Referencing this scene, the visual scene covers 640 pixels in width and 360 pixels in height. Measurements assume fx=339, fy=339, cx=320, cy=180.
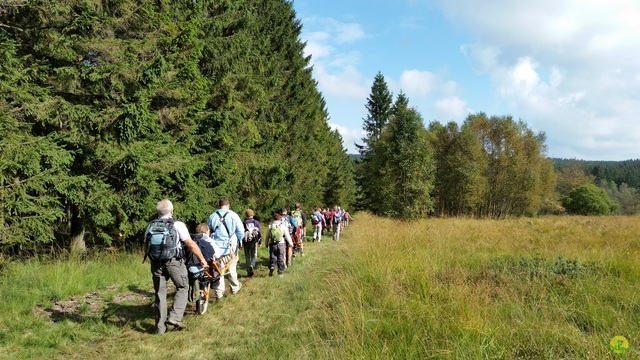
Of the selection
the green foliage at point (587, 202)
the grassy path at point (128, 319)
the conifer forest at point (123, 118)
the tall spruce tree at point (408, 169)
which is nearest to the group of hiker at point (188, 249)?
the grassy path at point (128, 319)

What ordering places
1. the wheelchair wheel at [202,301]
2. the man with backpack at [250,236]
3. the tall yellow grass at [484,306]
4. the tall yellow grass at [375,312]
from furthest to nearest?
1. the man with backpack at [250,236]
2. the wheelchair wheel at [202,301]
3. the tall yellow grass at [375,312]
4. the tall yellow grass at [484,306]

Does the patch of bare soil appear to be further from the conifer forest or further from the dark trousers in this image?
the conifer forest

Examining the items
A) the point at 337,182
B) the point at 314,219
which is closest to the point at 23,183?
the point at 314,219

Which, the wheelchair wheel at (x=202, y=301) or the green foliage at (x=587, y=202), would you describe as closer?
the wheelchair wheel at (x=202, y=301)

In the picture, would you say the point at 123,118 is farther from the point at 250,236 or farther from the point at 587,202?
the point at 587,202

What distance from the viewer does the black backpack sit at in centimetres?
500

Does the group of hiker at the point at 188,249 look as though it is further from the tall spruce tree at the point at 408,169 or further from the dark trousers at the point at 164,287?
the tall spruce tree at the point at 408,169

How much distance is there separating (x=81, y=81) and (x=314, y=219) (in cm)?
1168

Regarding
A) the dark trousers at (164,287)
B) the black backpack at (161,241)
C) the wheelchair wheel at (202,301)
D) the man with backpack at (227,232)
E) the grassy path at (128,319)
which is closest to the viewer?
the grassy path at (128,319)

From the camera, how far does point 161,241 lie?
5004 mm

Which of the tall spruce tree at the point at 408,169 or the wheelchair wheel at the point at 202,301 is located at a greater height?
the tall spruce tree at the point at 408,169

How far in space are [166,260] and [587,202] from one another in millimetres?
69840

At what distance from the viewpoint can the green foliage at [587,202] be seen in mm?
55594

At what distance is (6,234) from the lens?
20.0 feet
